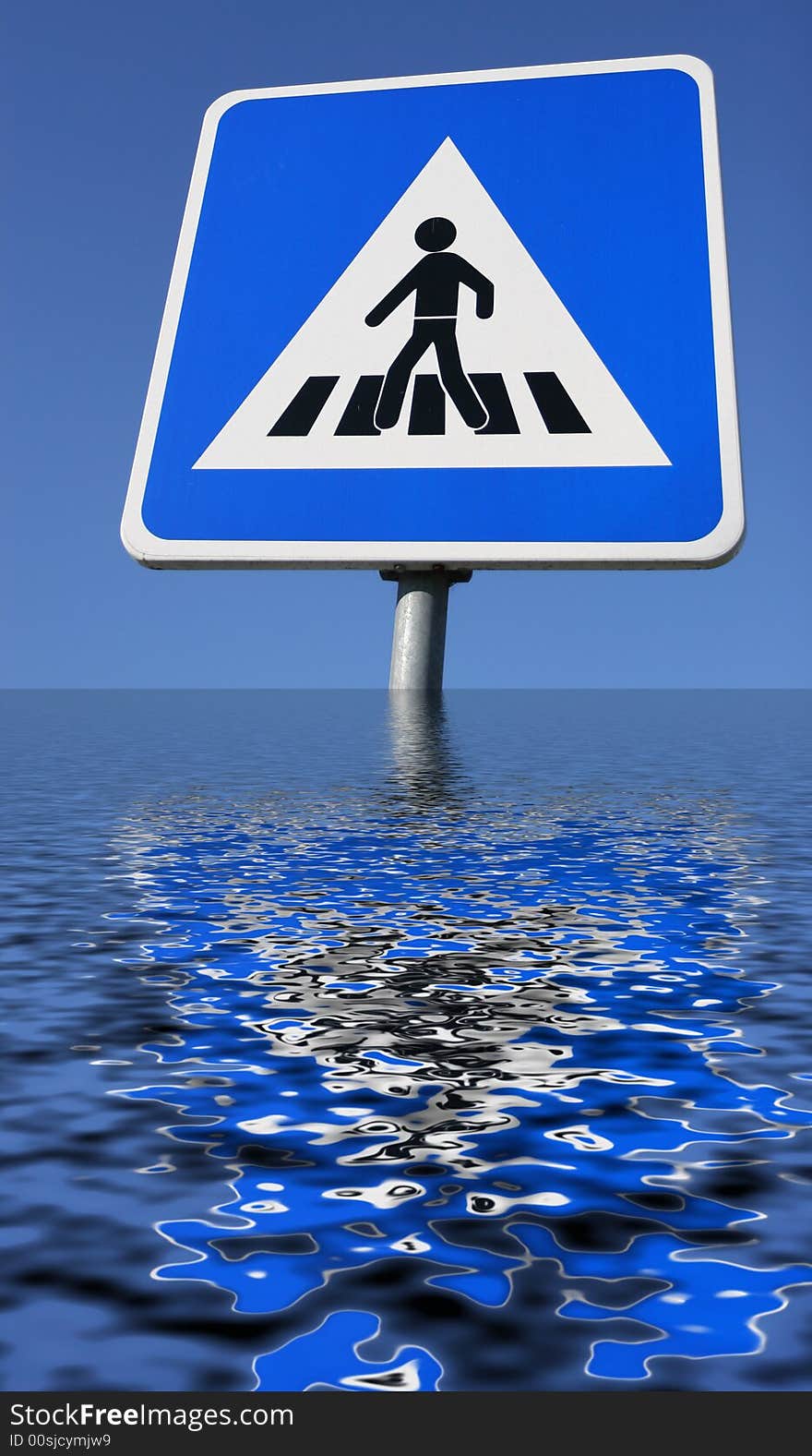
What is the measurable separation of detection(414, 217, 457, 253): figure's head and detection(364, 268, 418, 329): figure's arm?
0.74ft

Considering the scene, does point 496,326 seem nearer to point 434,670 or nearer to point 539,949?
point 434,670

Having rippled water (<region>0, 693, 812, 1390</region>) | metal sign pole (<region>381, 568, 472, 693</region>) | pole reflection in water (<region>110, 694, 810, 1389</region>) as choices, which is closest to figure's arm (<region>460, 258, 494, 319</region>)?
metal sign pole (<region>381, 568, 472, 693</region>)

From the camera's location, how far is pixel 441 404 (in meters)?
9.78

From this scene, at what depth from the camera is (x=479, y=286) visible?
33.1ft

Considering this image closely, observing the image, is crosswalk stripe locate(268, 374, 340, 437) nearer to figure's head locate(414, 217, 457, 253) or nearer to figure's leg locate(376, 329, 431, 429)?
figure's leg locate(376, 329, 431, 429)

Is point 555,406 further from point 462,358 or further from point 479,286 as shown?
point 479,286

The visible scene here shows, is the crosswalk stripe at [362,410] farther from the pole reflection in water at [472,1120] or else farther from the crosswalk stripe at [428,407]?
the pole reflection in water at [472,1120]

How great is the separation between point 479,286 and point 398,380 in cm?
89

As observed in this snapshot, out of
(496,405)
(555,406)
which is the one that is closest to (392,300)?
(496,405)

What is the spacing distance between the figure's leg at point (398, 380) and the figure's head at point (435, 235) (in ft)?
2.38

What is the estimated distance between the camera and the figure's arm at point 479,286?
32.6ft

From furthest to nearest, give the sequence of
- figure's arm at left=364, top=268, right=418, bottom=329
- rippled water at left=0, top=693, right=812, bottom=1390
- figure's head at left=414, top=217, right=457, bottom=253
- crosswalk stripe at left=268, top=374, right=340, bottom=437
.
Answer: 1. figure's head at left=414, top=217, right=457, bottom=253
2. figure's arm at left=364, top=268, right=418, bottom=329
3. crosswalk stripe at left=268, top=374, right=340, bottom=437
4. rippled water at left=0, top=693, right=812, bottom=1390

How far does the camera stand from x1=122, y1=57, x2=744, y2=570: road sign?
31.0ft

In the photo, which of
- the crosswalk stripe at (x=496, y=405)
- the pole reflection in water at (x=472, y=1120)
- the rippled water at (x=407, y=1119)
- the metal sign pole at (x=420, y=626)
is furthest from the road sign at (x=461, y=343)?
the pole reflection in water at (x=472, y=1120)
